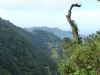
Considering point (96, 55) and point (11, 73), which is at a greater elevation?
point (96, 55)

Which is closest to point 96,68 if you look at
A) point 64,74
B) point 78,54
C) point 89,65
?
point 89,65

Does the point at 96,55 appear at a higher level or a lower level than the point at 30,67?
higher

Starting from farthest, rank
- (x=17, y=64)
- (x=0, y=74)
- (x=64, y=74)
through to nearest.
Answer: (x=17, y=64) < (x=0, y=74) < (x=64, y=74)

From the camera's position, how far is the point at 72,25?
19203 millimetres

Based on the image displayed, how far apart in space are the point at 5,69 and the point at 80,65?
166110mm

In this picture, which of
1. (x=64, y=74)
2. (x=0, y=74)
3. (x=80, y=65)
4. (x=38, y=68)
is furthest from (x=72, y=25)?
(x=38, y=68)

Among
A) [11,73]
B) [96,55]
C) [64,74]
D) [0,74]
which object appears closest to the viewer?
[96,55]

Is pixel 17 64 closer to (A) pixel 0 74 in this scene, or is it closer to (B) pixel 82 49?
(A) pixel 0 74

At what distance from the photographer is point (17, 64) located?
19412 centimetres

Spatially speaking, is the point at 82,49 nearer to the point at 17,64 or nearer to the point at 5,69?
the point at 5,69

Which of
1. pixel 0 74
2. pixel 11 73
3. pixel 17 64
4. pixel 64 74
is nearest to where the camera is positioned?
pixel 64 74

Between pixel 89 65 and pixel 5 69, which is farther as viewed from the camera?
pixel 5 69

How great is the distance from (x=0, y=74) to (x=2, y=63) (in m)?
26.3

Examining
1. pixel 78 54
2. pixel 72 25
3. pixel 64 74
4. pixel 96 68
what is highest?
pixel 72 25
